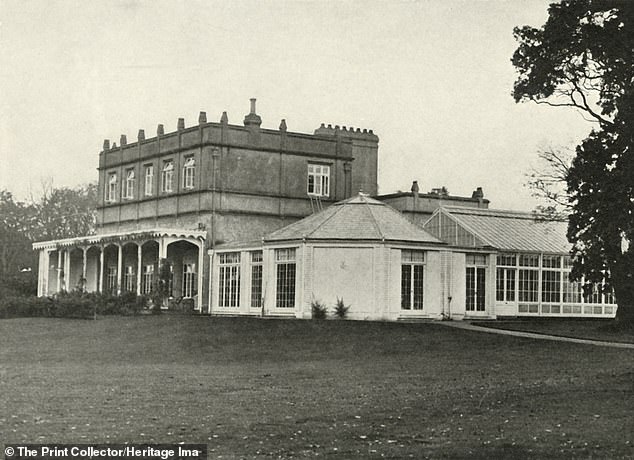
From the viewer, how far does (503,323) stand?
3531 cm

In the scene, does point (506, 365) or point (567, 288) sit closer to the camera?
point (506, 365)

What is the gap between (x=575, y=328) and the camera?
33594 mm

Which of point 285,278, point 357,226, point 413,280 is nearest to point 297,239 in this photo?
point 285,278

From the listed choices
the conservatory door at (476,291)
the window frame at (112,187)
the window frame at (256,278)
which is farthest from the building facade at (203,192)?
the conservatory door at (476,291)

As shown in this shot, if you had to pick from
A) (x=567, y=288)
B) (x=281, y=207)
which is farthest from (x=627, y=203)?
(x=281, y=207)

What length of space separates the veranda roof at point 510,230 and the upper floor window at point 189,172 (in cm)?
1080

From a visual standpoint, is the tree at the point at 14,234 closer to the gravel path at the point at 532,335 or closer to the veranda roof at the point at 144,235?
the veranda roof at the point at 144,235

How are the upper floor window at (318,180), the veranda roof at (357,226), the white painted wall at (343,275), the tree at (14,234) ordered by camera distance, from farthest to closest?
1. the tree at (14,234)
2. the upper floor window at (318,180)
3. the veranda roof at (357,226)
4. the white painted wall at (343,275)

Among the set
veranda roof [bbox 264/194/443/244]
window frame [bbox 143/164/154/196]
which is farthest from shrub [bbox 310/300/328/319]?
window frame [bbox 143/164/154/196]

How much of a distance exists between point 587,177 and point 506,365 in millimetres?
7331

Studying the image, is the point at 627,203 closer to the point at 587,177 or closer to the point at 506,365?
the point at 587,177

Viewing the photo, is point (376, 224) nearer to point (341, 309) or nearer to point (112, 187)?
point (341, 309)

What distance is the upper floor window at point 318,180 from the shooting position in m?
46.9

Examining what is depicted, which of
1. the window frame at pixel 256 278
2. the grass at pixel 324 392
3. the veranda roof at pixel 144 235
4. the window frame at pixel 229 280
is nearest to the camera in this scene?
the grass at pixel 324 392
